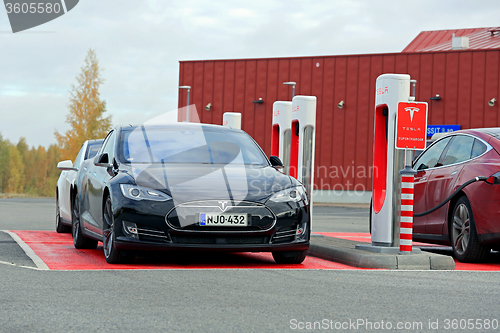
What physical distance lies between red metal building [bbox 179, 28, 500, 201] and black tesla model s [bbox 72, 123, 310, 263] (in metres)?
30.0

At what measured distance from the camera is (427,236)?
9.15m

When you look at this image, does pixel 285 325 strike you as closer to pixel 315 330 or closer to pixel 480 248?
pixel 315 330

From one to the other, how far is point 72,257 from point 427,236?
4406 millimetres

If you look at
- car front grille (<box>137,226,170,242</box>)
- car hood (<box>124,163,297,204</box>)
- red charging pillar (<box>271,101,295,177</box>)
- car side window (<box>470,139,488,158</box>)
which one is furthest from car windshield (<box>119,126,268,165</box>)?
red charging pillar (<box>271,101,295,177</box>)

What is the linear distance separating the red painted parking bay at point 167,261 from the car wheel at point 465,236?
1502 mm

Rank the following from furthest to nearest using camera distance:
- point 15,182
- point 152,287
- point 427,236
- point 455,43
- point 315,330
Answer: point 15,182 < point 455,43 < point 427,236 < point 152,287 < point 315,330

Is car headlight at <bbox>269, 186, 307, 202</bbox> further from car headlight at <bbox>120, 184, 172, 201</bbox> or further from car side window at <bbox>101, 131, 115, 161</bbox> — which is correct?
car side window at <bbox>101, 131, 115, 161</bbox>

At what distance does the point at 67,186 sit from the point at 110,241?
4408 mm

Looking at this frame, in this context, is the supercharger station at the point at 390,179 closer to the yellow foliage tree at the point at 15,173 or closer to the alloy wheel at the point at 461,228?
the alloy wheel at the point at 461,228

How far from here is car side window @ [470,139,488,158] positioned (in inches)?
329

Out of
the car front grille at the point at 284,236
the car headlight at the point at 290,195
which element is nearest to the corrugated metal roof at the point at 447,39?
the car headlight at the point at 290,195

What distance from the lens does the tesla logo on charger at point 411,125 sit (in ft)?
26.1

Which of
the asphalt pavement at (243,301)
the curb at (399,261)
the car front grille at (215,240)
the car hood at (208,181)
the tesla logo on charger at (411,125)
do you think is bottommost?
the curb at (399,261)

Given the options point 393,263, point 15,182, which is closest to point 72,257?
point 393,263
